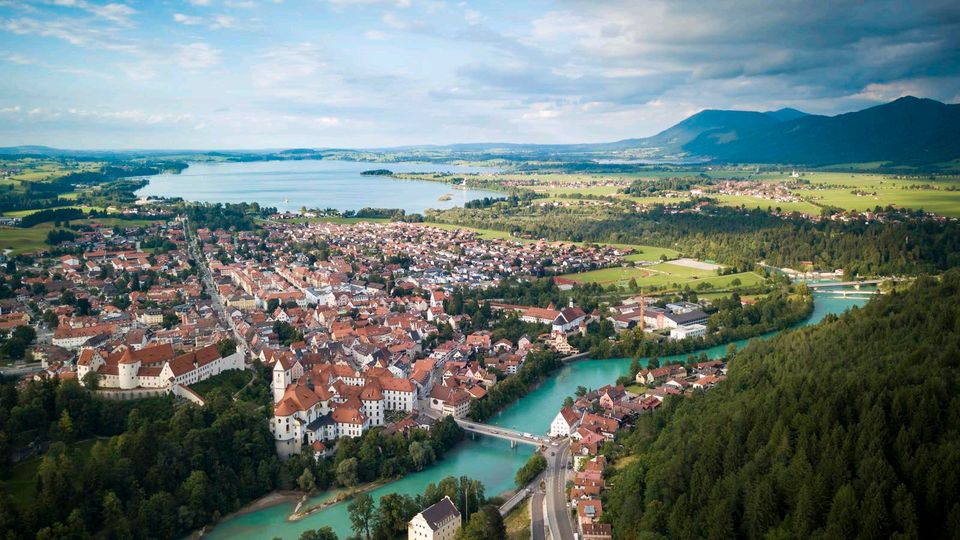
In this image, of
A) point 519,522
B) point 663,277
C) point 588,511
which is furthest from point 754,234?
point 519,522

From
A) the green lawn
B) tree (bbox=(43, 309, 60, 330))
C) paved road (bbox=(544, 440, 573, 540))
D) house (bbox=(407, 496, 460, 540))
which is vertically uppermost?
the green lawn

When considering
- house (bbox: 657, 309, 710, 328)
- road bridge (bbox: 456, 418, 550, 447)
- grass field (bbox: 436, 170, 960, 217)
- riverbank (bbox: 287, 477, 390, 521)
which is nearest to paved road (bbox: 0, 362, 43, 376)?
riverbank (bbox: 287, 477, 390, 521)

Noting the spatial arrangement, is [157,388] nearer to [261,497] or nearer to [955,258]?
[261,497]

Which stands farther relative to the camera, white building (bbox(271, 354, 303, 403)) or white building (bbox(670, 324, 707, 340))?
white building (bbox(670, 324, 707, 340))

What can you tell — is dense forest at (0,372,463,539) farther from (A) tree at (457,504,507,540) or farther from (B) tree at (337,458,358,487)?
(A) tree at (457,504,507,540)

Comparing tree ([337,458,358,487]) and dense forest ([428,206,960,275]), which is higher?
dense forest ([428,206,960,275])

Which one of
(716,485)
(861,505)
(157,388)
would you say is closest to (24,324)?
(157,388)
